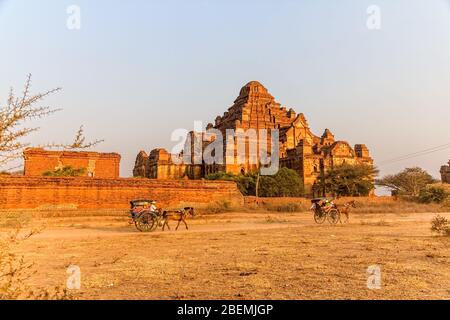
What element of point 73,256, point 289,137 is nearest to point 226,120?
point 289,137

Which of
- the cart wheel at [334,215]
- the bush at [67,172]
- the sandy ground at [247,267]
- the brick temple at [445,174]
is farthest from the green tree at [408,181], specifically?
the sandy ground at [247,267]

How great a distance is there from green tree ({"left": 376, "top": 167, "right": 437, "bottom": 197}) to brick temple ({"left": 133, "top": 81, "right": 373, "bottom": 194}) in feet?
20.0

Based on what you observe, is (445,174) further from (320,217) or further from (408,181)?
(320,217)

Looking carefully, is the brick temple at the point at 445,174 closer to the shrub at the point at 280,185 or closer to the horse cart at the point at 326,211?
the shrub at the point at 280,185

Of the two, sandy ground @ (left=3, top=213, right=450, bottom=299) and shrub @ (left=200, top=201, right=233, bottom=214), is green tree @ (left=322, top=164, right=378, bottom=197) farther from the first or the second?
sandy ground @ (left=3, top=213, right=450, bottom=299)

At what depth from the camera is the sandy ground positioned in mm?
4234

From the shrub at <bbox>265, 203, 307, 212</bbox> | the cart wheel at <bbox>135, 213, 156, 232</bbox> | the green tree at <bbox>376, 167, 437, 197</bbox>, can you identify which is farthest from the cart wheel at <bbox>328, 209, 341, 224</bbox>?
the green tree at <bbox>376, 167, 437, 197</bbox>

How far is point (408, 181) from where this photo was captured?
47.8m

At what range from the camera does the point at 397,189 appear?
48875mm

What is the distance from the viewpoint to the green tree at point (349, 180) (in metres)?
38.3

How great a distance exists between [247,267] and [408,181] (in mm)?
48992

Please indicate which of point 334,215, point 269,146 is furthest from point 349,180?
point 334,215
